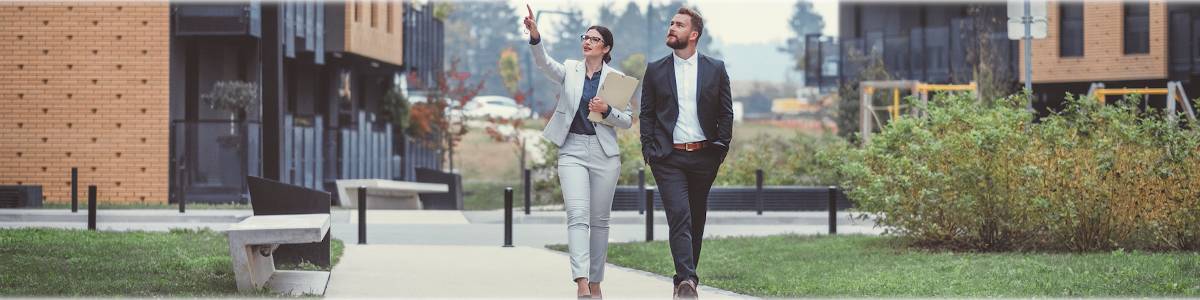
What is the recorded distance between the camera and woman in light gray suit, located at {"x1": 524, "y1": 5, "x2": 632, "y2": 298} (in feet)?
32.3

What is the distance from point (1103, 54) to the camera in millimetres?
38219

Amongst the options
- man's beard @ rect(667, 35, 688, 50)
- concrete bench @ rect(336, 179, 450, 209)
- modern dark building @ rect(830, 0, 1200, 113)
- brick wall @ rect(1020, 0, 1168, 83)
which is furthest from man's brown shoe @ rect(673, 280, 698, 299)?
brick wall @ rect(1020, 0, 1168, 83)

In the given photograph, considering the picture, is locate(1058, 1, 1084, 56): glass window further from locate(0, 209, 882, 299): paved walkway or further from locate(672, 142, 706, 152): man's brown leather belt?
locate(672, 142, 706, 152): man's brown leather belt

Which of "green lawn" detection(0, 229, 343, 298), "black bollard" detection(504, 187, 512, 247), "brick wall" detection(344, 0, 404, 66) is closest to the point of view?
"green lawn" detection(0, 229, 343, 298)

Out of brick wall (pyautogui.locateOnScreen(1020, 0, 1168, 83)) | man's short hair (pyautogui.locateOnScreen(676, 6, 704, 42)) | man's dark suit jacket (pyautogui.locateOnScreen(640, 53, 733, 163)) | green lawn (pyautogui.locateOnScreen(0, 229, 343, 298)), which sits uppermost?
brick wall (pyautogui.locateOnScreen(1020, 0, 1168, 83))

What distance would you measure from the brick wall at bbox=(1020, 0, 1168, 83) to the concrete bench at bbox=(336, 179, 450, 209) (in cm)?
1368

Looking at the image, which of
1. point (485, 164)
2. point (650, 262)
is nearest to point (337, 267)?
point (650, 262)

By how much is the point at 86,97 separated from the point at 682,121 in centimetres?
1997

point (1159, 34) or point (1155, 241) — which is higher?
point (1159, 34)

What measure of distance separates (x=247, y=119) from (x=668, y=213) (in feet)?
65.9

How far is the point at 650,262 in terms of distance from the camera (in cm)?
1448

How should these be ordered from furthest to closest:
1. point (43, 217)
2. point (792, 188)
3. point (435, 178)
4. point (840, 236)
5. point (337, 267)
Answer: point (435, 178) → point (792, 188) → point (43, 217) → point (840, 236) → point (337, 267)

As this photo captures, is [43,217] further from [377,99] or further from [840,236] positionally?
[377,99]

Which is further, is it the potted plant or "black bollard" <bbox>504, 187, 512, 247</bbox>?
the potted plant
